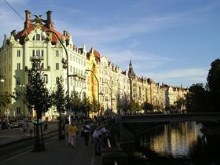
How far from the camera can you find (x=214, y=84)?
285 feet

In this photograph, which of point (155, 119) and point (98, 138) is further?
point (155, 119)

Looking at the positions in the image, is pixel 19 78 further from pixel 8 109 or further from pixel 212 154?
pixel 212 154

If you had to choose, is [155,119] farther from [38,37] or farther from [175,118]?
[38,37]

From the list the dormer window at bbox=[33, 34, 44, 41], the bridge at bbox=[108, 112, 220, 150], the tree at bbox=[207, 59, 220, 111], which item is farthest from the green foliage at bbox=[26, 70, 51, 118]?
the dormer window at bbox=[33, 34, 44, 41]

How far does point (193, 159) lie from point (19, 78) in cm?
7806

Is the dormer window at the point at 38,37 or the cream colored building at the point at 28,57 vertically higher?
the dormer window at the point at 38,37

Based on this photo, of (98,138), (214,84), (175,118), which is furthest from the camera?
(214,84)

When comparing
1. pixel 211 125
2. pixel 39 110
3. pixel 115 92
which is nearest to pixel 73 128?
pixel 39 110

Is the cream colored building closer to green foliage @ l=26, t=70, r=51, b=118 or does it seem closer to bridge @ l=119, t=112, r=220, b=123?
bridge @ l=119, t=112, r=220, b=123

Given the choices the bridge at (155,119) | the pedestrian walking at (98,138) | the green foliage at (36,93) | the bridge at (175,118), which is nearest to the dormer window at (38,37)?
the bridge at (155,119)

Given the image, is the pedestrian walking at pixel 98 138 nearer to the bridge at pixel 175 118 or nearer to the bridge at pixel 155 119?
the bridge at pixel 155 119

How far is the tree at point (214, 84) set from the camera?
85750mm

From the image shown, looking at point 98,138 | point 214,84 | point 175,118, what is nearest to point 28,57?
point 214,84

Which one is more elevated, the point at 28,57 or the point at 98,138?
the point at 28,57
